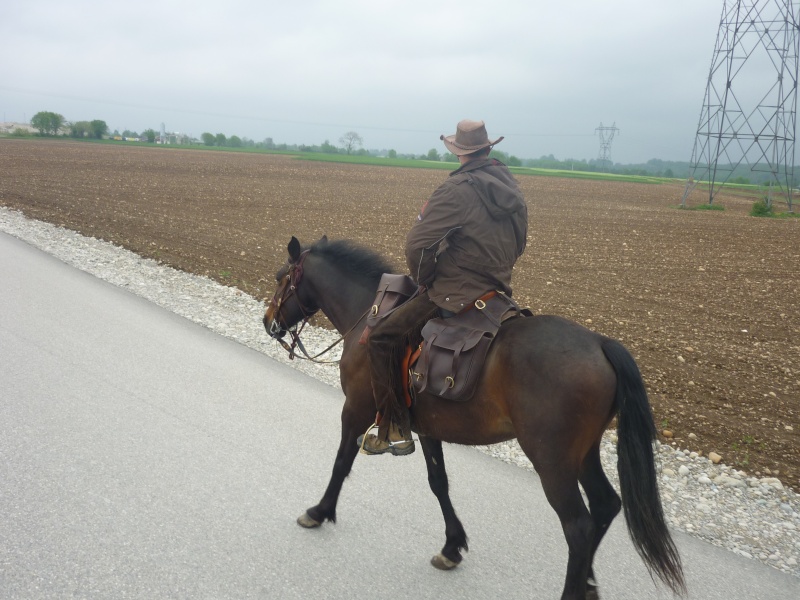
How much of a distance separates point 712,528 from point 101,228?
17.2 meters

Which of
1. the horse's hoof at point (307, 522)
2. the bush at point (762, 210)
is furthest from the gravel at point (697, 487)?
the bush at point (762, 210)

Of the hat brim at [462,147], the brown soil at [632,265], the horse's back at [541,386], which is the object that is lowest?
the brown soil at [632,265]

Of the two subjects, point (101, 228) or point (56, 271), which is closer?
point (56, 271)

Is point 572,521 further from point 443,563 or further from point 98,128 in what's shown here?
point 98,128

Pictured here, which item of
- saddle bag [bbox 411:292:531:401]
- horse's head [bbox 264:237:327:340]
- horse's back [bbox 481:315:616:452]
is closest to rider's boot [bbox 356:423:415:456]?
saddle bag [bbox 411:292:531:401]

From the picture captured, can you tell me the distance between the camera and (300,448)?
234 inches

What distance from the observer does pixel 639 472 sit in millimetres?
3783

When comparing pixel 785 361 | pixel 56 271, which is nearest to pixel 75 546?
pixel 785 361

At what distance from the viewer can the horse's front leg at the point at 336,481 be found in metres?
4.71

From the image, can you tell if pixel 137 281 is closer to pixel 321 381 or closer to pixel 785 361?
pixel 321 381

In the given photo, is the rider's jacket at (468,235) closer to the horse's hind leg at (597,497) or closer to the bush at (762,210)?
the horse's hind leg at (597,497)

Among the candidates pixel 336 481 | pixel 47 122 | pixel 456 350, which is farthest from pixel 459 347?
pixel 47 122

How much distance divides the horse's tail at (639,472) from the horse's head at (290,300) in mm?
2504

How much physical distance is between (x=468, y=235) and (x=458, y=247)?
0.33 ft
